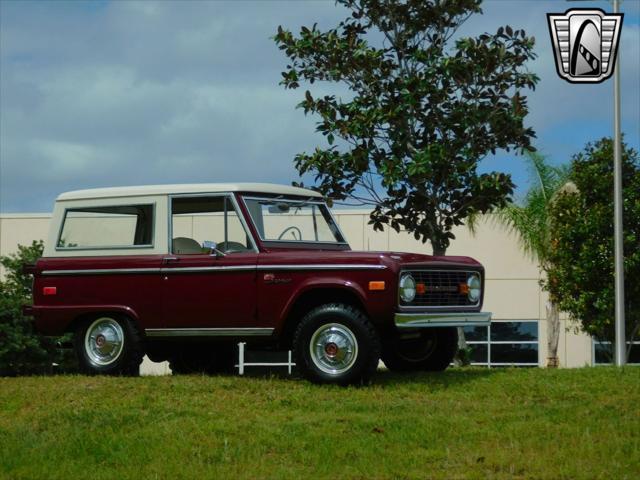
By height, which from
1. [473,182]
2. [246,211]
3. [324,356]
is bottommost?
[324,356]

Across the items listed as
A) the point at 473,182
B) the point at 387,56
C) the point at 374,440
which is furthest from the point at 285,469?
the point at 387,56

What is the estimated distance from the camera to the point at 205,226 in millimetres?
13672

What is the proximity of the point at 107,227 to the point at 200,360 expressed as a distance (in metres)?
2.23

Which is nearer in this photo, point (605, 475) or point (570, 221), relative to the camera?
point (605, 475)

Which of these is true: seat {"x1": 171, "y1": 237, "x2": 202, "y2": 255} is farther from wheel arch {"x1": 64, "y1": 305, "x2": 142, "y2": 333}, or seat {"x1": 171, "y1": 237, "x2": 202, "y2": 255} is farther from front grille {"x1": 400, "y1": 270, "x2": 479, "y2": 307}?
front grille {"x1": 400, "y1": 270, "x2": 479, "y2": 307}

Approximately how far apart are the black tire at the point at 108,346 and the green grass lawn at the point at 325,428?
1.69 feet

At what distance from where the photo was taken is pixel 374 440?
397 inches

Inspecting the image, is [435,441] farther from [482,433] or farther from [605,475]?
[605,475]

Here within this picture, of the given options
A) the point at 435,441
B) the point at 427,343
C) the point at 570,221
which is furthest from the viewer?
the point at 570,221

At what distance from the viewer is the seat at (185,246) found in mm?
13594

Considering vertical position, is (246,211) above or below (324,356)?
above

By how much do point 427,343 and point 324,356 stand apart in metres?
2.25

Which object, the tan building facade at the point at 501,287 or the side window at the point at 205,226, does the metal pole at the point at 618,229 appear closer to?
the tan building facade at the point at 501,287

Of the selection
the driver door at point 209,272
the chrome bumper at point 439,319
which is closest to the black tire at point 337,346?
the chrome bumper at point 439,319
